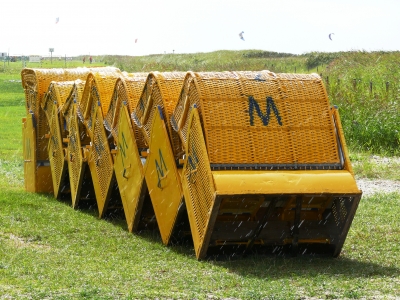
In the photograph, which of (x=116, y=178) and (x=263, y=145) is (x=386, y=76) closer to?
(x=116, y=178)

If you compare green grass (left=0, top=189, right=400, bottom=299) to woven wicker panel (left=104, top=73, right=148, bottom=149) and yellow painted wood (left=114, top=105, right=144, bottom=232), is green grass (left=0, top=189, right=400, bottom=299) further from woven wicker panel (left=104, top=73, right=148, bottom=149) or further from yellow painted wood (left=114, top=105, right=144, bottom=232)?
woven wicker panel (left=104, top=73, right=148, bottom=149)

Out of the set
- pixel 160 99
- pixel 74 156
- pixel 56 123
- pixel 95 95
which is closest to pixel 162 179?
pixel 160 99

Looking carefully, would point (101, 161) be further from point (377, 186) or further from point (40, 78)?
point (377, 186)

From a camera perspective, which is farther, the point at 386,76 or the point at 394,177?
the point at 386,76

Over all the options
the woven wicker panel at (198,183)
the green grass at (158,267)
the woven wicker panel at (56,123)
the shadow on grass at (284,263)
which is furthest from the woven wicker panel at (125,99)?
the woven wicker panel at (56,123)

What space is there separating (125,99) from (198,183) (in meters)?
2.58

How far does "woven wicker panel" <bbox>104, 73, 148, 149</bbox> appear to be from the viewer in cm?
1016

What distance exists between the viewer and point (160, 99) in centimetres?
930

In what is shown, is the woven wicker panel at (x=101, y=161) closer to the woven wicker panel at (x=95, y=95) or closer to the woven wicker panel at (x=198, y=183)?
the woven wicker panel at (x=95, y=95)

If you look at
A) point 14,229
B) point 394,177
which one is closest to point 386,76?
point 394,177

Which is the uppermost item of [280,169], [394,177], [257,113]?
[257,113]

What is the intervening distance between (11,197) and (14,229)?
2431 mm

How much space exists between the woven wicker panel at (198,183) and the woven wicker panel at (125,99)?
1824 millimetres

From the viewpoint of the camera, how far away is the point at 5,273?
740 cm
